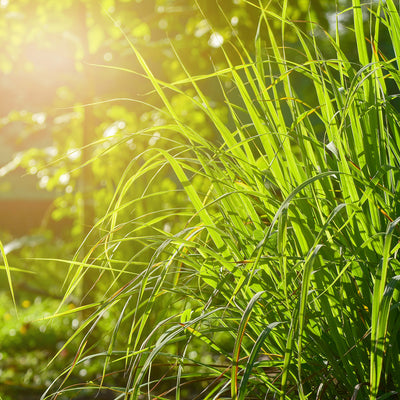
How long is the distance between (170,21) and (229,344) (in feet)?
6.77

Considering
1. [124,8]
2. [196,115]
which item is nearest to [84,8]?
[124,8]

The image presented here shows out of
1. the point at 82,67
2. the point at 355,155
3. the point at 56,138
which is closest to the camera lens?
the point at 355,155

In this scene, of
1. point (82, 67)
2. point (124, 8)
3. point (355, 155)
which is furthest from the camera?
point (82, 67)

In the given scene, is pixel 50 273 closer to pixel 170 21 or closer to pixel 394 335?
pixel 170 21

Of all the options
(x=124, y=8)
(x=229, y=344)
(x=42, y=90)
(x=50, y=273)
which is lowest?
(x=229, y=344)

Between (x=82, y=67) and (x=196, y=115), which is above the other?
(x=82, y=67)

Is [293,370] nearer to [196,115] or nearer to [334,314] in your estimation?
[334,314]

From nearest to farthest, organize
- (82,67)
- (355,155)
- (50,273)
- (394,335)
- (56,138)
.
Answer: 1. (394,335)
2. (355,155)
3. (82,67)
4. (56,138)
5. (50,273)

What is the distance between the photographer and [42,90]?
379 cm

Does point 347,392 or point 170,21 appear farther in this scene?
point 170,21

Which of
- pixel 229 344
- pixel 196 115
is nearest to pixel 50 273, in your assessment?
pixel 229 344

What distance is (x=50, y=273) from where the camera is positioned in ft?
15.4

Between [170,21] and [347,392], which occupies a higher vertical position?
[170,21]

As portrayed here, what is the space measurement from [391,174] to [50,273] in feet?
14.1
